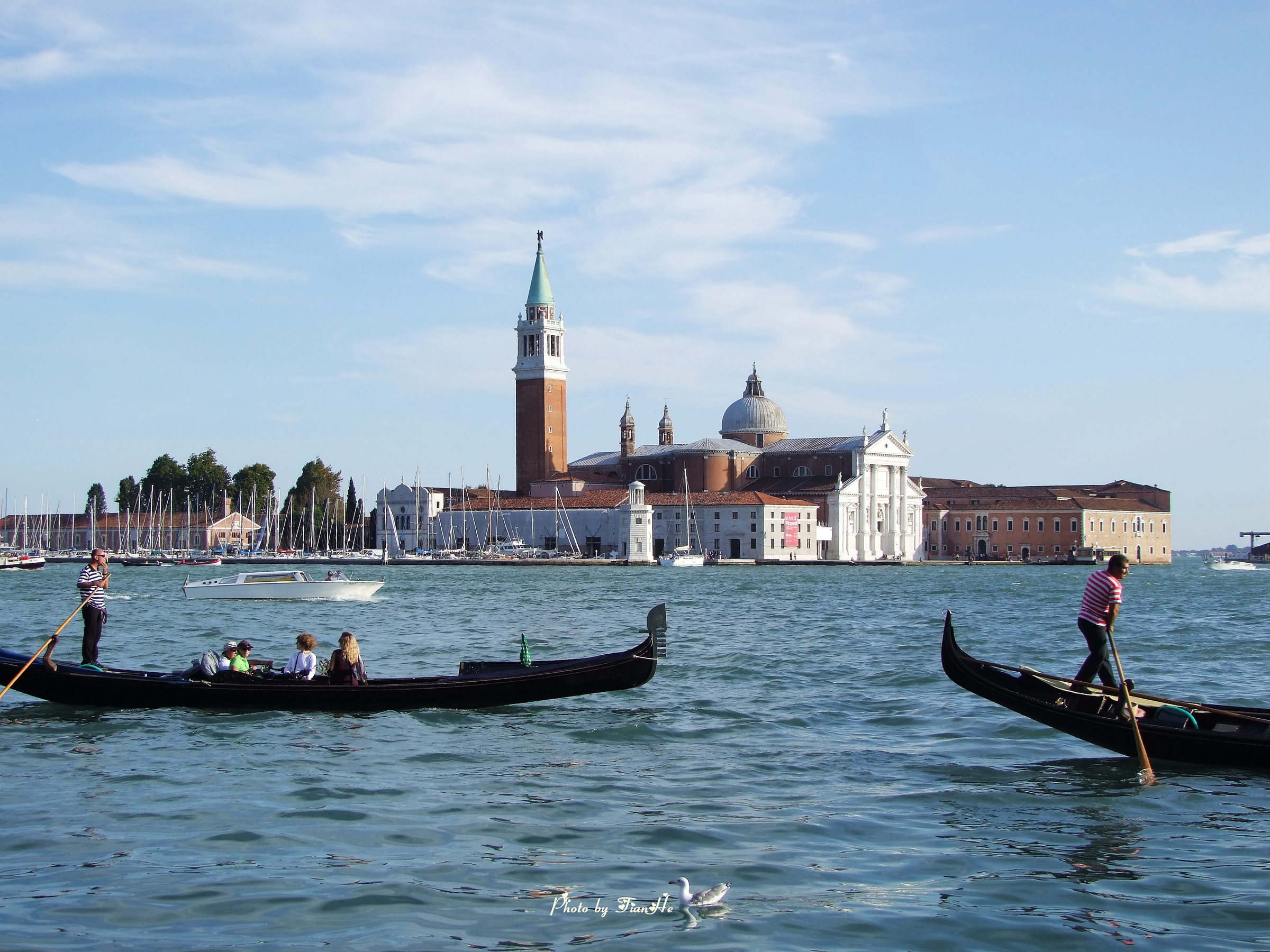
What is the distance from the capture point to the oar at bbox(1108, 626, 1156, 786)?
8.39 m

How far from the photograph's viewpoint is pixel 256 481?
76000mm

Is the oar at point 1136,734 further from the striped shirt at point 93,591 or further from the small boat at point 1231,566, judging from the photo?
the small boat at point 1231,566

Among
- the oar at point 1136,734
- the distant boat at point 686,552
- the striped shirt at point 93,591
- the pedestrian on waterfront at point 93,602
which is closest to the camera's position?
the oar at point 1136,734

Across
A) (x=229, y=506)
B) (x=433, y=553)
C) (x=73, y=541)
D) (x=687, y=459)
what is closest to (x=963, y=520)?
(x=687, y=459)

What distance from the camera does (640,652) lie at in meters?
10.8

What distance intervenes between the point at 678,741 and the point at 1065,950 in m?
4.73

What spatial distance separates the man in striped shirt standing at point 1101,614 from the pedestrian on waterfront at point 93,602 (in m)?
7.35

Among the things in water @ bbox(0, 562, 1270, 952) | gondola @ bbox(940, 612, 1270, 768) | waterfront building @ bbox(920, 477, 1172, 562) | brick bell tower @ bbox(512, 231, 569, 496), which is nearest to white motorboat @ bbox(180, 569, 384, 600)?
water @ bbox(0, 562, 1270, 952)

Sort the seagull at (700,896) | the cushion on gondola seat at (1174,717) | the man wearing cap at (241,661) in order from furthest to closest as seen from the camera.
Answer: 1. the man wearing cap at (241,661)
2. the cushion on gondola seat at (1174,717)
3. the seagull at (700,896)

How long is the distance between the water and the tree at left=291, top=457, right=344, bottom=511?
2411 inches

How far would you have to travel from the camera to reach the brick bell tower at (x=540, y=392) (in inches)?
2862

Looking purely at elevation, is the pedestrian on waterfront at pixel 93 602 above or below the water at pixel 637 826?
above

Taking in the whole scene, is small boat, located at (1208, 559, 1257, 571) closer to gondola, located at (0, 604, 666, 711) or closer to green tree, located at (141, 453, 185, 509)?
green tree, located at (141, 453, 185, 509)

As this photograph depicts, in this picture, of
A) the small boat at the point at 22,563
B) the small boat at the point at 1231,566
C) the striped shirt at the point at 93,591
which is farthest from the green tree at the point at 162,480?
the striped shirt at the point at 93,591
